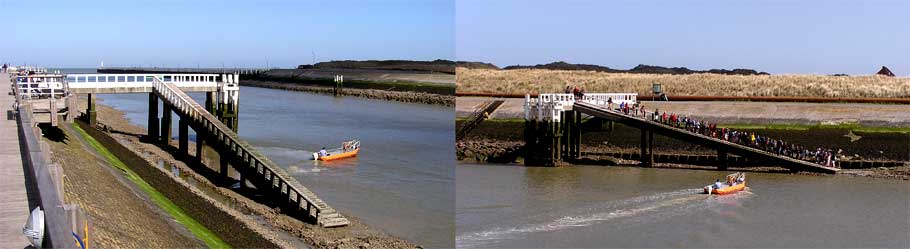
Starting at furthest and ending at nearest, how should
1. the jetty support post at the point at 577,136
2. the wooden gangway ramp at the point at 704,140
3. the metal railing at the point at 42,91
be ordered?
the jetty support post at the point at 577,136
the wooden gangway ramp at the point at 704,140
the metal railing at the point at 42,91

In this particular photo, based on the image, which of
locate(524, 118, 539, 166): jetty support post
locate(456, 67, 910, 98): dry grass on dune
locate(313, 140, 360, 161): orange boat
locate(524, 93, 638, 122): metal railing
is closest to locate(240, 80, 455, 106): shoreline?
locate(456, 67, 910, 98): dry grass on dune

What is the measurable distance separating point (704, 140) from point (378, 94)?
5856 cm

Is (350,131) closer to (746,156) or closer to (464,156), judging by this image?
(464,156)

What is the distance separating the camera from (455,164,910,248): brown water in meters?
A: 19.8

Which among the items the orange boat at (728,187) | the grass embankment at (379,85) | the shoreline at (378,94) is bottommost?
the orange boat at (728,187)

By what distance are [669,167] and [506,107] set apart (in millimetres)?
16655

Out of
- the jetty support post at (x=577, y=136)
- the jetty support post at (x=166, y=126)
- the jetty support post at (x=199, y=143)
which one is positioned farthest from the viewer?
the jetty support post at (x=577, y=136)

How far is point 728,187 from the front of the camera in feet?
89.6

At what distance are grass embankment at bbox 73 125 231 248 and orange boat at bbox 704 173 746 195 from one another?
50.3 ft

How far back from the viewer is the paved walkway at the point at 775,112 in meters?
42.4

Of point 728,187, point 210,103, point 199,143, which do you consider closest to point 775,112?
point 728,187

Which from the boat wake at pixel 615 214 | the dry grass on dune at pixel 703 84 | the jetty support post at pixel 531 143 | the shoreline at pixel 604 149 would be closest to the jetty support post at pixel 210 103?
the shoreline at pixel 604 149

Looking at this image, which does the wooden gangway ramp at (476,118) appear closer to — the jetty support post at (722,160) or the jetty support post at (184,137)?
the jetty support post at (722,160)

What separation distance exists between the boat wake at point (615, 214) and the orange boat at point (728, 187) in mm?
354
